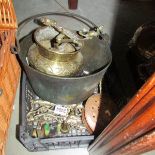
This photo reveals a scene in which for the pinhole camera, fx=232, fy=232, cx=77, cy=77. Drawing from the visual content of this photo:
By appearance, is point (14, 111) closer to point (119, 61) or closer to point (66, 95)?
point (66, 95)

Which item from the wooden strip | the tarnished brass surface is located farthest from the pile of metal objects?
the wooden strip

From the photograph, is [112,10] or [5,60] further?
[112,10]

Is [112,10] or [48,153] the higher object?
[112,10]

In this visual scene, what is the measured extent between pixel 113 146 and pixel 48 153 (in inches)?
19.6

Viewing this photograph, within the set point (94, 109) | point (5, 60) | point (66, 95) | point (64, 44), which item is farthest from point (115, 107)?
point (5, 60)

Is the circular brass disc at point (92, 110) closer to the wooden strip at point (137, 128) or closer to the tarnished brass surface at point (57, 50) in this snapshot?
the tarnished brass surface at point (57, 50)

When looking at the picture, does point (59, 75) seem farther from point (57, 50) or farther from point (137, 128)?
point (137, 128)

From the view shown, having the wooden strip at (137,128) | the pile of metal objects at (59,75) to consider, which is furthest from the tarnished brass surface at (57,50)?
the wooden strip at (137,128)

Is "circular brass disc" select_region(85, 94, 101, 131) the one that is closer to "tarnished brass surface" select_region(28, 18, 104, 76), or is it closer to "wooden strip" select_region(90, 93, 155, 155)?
"tarnished brass surface" select_region(28, 18, 104, 76)

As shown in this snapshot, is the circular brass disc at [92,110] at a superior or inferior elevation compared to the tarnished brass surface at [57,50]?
inferior

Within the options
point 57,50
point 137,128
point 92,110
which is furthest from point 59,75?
point 137,128

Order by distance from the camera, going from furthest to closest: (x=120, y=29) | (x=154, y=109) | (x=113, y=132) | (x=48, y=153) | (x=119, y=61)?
(x=120, y=29) < (x=119, y=61) < (x=48, y=153) < (x=113, y=132) < (x=154, y=109)

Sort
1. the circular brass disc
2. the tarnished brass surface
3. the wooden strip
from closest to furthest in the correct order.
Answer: the wooden strip < the tarnished brass surface < the circular brass disc

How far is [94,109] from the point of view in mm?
1124
